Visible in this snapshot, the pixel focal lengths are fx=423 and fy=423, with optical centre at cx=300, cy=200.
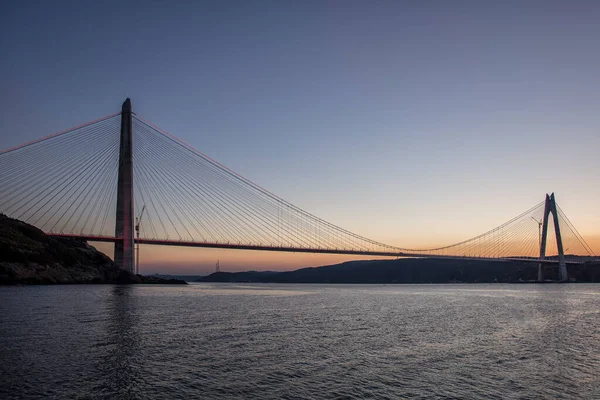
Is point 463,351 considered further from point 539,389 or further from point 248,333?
point 248,333

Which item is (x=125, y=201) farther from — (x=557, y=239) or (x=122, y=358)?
(x=557, y=239)

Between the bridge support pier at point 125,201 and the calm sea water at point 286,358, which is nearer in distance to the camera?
the calm sea water at point 286,358

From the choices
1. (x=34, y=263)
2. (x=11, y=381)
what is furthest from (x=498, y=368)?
(x=34, y=263)

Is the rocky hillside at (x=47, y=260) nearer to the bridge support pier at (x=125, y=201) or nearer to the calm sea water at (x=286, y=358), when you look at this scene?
the bridge support pier at (x=125, y=201)

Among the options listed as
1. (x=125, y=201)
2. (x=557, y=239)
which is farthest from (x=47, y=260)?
(x=557, y=239)

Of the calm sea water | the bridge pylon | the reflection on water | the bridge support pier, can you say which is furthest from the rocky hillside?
the bridge pylon

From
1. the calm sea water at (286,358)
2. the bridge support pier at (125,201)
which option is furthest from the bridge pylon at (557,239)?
the bridge support pier at (125,201)
